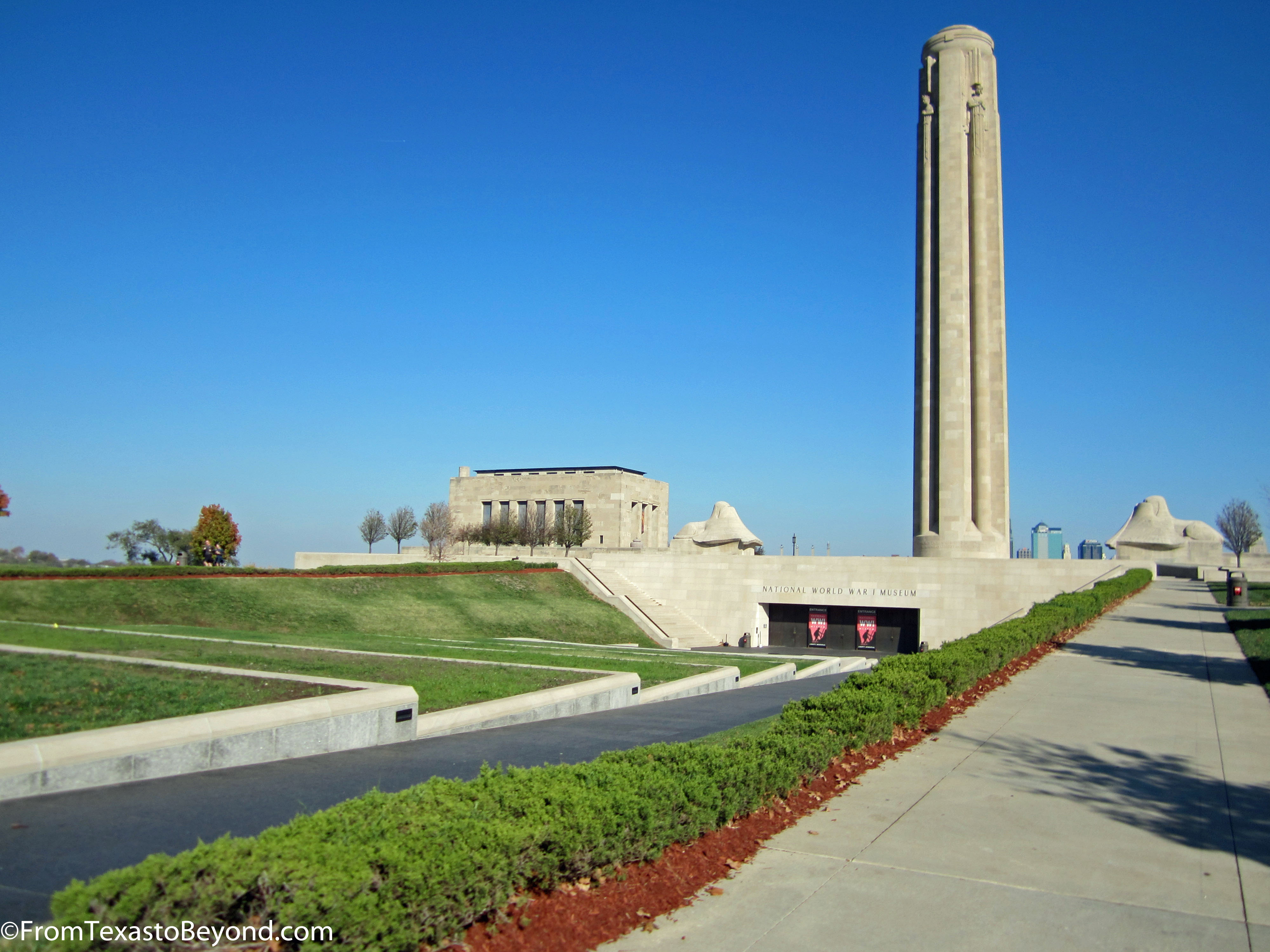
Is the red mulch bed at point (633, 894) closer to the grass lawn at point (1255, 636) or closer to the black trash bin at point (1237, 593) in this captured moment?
the grass lawn at point (1255, 636)

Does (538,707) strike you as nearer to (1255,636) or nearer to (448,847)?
(448,847)

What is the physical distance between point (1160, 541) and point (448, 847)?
56.3 m

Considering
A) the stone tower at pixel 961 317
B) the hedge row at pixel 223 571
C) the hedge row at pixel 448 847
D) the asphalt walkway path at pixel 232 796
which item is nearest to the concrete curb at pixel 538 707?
the asphalt walkway path at pixel 232 796

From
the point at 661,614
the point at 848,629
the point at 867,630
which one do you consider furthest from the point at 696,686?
the point at 848,629

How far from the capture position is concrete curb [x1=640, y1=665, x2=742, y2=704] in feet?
46.0

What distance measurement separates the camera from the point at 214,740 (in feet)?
27.0

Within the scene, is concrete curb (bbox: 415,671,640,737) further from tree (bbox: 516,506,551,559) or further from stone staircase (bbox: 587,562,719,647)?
tree (bbox: 516,506,551,559)

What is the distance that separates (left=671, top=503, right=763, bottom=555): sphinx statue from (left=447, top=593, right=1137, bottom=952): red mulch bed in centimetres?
4246

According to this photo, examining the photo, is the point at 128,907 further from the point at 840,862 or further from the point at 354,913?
the point at 840,862

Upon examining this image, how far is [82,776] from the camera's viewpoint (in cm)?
727

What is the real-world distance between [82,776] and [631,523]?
6220 cm

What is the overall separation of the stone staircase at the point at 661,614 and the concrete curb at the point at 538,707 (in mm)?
20448

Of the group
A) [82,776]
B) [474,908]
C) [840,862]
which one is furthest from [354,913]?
[82,776]

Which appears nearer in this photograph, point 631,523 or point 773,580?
point 773,580
